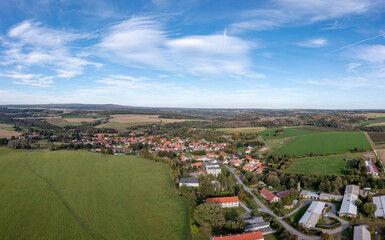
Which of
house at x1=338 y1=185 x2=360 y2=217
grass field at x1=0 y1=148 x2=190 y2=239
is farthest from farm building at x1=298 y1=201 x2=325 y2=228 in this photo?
grass field at x1=0 y1=148 x2=190 y2=239

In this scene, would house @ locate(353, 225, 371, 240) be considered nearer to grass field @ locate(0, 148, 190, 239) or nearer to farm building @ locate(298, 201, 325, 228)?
farm building @ locate(298, 201, 325, 228)

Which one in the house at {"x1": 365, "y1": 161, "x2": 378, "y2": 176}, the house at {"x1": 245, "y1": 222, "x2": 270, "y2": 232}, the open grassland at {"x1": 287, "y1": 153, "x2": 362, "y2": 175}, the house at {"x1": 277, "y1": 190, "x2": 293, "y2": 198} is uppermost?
the house at {"x1": 365, "y1": 161, "x2": 378, "y2": 176}

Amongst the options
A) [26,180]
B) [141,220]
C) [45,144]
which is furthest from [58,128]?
[141,220]

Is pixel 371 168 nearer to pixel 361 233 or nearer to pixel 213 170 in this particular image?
pixel 361 233

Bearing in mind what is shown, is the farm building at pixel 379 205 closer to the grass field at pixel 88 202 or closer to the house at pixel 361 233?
the house at pixel 361 233

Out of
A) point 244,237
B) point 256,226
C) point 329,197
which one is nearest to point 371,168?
point 329,197
